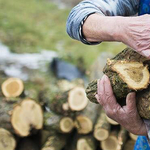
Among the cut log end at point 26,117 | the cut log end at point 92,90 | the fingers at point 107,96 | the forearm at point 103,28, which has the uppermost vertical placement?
the forearm at point 103,28

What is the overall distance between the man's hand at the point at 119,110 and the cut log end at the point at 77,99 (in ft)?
5.65

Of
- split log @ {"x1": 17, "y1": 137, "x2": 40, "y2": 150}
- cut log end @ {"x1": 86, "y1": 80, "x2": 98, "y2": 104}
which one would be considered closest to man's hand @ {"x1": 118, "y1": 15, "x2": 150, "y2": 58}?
cut log end @ {"x1": 86, "y1": 80, "x2": 98, "y2": 104}

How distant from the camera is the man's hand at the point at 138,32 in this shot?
1.19m

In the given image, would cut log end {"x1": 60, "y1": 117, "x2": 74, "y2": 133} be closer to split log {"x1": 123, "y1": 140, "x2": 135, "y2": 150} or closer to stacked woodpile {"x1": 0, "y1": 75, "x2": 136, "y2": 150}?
stacked woodpile {"x1": 0, "y1": 75, "x2": 136, "y2": 150}

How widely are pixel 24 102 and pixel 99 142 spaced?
0.97 meters

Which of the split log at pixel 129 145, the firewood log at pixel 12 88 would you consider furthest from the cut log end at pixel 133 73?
Answer: the firewood log at pixel 12 88

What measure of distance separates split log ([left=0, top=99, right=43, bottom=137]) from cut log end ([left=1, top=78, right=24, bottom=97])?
0.25 m

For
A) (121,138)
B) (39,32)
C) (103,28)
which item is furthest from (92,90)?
(39,32)

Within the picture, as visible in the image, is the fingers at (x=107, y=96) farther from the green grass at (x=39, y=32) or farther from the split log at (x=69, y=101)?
the green grass at (x=39, y=32)

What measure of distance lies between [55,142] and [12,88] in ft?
2.93

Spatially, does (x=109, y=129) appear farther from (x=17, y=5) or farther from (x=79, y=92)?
(x=17, y=5)

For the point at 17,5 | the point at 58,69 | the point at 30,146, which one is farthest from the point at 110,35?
the point at 17,5

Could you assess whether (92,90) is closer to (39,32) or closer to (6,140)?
(6,140)

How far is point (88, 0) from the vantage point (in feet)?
4.85
